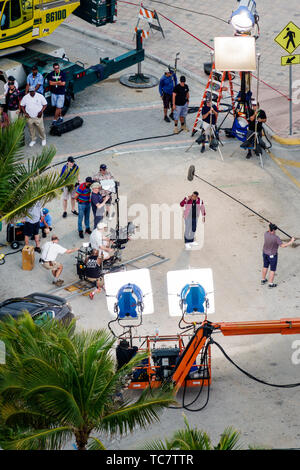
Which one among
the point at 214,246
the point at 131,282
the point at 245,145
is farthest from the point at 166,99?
the point at 131,282

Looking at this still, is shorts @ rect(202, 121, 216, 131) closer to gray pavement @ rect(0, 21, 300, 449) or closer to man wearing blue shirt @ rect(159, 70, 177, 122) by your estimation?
gray pavement @ rect(0, 21, 300, 449)

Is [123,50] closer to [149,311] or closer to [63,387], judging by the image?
[149,311]

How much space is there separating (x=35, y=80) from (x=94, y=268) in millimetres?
8231

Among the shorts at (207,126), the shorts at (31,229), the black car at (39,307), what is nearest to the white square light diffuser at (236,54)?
the shorts at (207,126)

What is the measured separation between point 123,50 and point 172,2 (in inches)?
177

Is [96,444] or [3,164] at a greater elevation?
[3,164]

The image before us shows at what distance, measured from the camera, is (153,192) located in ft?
77.9

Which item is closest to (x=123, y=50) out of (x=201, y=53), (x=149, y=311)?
(x=201, y=53)

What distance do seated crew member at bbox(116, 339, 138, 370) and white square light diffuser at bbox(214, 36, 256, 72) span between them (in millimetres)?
9878

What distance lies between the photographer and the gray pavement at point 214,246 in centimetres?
1666

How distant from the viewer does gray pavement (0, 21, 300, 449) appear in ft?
54.6

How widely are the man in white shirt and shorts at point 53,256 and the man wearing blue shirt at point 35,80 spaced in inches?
295

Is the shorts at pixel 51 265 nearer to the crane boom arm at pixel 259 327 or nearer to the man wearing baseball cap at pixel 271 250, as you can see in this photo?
the man wearing baseball cap at pixel 271 250

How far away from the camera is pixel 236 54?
2441cm
